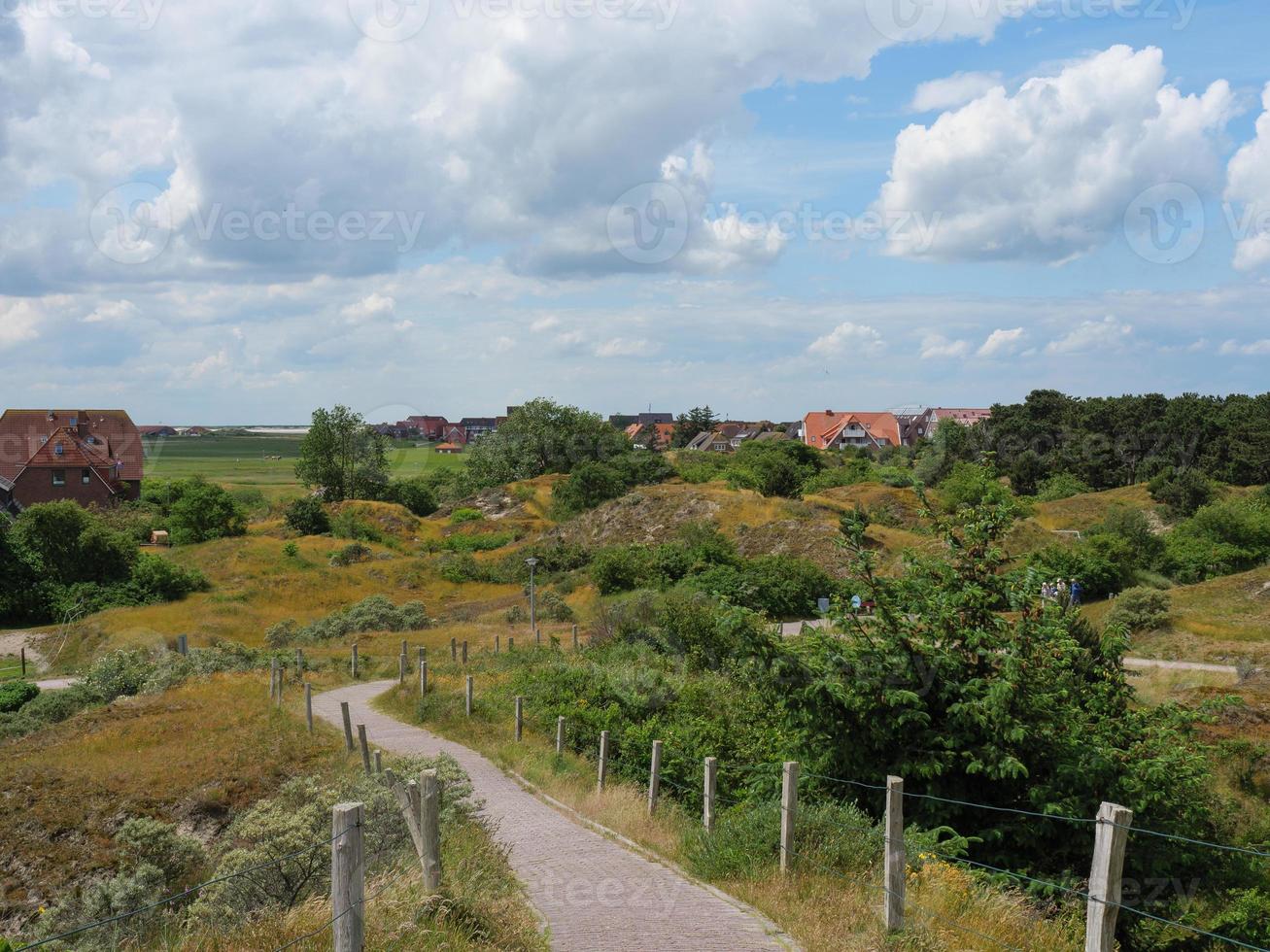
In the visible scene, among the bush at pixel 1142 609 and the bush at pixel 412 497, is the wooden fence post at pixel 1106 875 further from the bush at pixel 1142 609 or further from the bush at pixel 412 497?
the bush at pixel 412 497

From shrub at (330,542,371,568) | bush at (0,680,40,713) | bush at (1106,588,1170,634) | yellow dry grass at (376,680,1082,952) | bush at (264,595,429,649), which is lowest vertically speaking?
bush at (264,595,429,649)

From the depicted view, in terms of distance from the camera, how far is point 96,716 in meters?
24.5

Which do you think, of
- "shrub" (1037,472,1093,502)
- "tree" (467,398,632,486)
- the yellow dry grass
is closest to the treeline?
"shrub" (1037,472,1093,502)

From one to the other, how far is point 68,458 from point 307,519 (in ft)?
66.6

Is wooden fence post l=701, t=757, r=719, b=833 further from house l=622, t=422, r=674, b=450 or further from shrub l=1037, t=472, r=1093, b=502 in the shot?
house l=622, t=422, r=674, b=450

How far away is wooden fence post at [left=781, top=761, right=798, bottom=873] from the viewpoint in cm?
928

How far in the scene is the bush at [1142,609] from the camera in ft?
115

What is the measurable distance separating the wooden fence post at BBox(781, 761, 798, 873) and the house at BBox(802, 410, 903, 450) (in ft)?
380

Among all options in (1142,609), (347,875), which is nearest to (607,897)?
(347,875)

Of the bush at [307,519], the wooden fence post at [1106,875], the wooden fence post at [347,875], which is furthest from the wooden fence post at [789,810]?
the bush at [307,519]

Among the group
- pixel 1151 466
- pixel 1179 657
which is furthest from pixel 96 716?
pixel 1151 466

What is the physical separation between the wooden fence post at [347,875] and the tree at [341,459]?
78889mm

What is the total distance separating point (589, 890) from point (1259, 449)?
7503 cm

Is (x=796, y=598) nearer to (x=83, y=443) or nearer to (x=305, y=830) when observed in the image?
(x=305, y=830)
